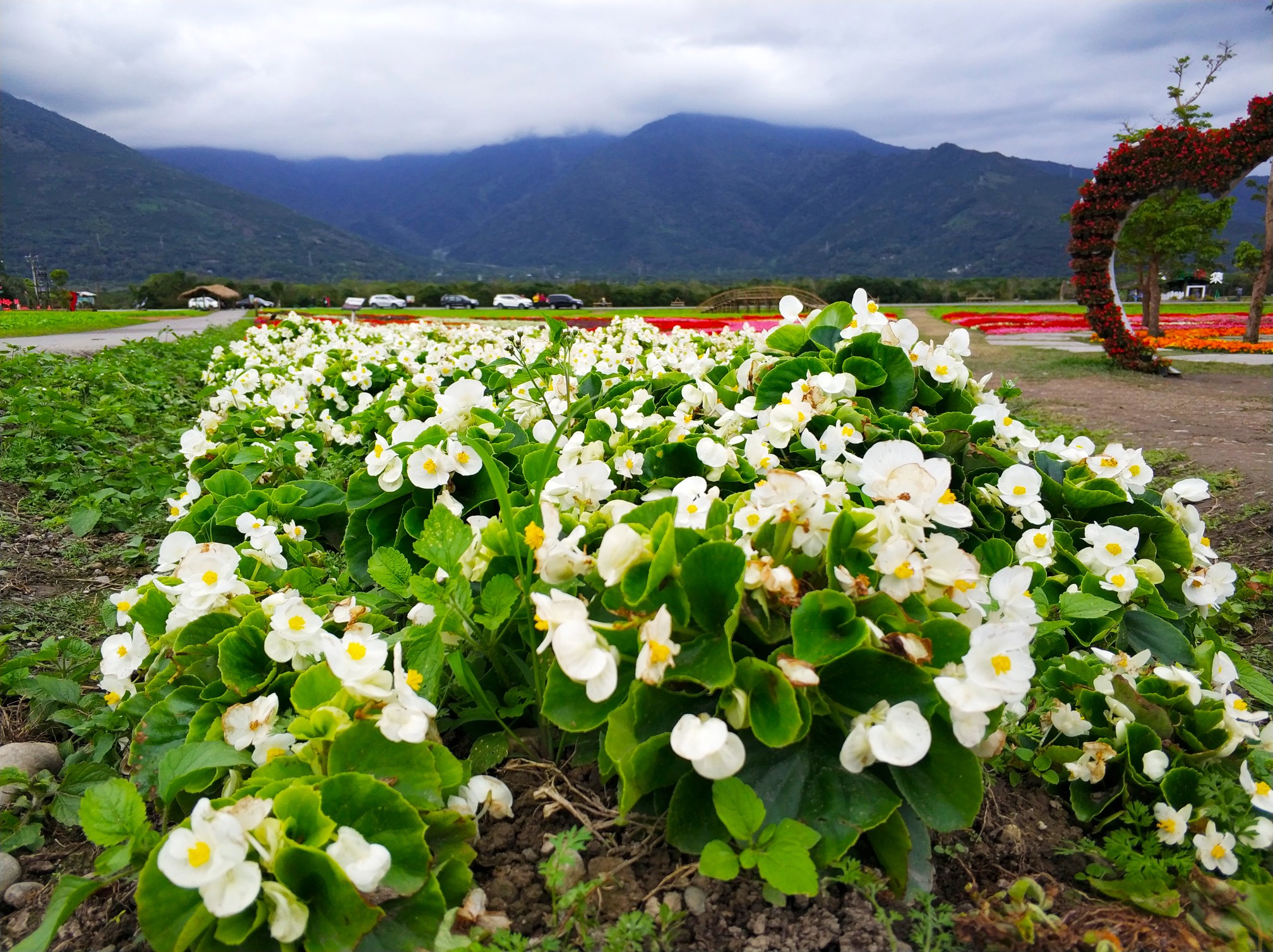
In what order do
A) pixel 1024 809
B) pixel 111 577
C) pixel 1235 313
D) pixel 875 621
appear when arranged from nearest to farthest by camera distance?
pixel 875 621 → pixel 1024 809 → pixel 111 577 → pixel 1235 313

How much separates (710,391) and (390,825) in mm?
1546

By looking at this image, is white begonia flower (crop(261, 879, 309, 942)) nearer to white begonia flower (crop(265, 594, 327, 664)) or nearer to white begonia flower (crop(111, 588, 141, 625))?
white begonia flower (crop(265, 594, 327, 664))

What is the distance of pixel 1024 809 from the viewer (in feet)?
4.57

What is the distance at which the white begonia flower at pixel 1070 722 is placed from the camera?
1.43 metres

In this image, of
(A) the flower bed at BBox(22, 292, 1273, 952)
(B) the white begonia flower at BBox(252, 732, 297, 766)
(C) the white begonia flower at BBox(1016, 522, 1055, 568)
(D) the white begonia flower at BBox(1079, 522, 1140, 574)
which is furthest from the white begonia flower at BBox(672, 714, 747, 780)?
(D) the white begonia flower at BBox(1079, 522, 1140, 574)

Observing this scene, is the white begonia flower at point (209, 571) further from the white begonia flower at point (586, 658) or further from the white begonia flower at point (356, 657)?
the white begonia flower at point (586, 658)

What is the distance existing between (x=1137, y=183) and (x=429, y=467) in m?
9.55

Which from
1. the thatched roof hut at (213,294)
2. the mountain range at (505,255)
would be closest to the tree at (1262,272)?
the thatched roof hut at (213,294)

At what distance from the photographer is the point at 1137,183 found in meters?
8.52

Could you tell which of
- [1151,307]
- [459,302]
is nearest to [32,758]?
[1151,307]

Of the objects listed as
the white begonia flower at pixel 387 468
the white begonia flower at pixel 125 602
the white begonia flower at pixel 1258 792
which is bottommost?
the white begonia flower at pixel 1258 792

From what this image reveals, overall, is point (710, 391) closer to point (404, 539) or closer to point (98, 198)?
point (404, 539)

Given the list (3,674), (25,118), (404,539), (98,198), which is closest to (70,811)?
(3,674)

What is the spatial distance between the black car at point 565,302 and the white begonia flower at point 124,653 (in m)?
33.6
